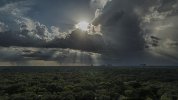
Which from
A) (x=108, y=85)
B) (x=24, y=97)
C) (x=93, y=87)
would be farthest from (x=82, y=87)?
(x=24, y=97)

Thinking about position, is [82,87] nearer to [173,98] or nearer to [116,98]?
[116,98]

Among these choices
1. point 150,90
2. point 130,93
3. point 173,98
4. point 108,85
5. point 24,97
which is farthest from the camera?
point 108,85

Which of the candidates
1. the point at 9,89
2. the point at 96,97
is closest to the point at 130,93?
the point at 96,97

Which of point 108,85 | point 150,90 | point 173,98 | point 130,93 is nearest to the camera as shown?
point 173,98

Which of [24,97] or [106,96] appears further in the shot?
[106,96]

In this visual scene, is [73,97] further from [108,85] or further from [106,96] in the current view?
[108,85]

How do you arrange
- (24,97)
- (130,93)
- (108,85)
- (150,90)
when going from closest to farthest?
(24,97)
(130,93)
(150,90)
(108,85)

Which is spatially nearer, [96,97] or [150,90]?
[96,97]

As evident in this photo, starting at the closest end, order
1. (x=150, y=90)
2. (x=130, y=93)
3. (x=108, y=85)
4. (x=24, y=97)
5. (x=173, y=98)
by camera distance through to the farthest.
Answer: (x=24, y=97)
(x=173, y=98)
(x=130, y=93)
(x=150, y=90)
(x=108, y=85)
